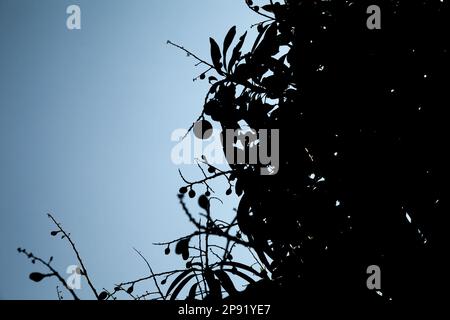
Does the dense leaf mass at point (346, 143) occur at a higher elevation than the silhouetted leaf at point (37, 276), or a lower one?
higher

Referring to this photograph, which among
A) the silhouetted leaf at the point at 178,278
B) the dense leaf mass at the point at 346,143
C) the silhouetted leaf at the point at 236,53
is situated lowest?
the silhouetted leaf at the point at 178,278

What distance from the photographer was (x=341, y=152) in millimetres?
1942

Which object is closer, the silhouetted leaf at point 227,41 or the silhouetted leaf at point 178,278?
the silhouetted leaf at point 178,278

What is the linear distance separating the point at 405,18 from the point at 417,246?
140 centimetres

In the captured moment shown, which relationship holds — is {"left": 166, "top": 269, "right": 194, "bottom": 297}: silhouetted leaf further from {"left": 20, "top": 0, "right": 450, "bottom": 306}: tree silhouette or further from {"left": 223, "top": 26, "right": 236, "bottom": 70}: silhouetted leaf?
{"left": 223, "top": 26, "right": 236, "bottom": 70}: silhouetted leaf

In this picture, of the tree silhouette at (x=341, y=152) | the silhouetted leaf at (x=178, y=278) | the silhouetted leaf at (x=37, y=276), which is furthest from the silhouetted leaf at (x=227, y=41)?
the silhouetted leaf at (x=37, y=276)

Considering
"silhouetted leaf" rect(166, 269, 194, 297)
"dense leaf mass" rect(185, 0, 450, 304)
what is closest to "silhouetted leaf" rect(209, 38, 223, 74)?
"dense leaf mass" rect(185, 0, 450, 304)

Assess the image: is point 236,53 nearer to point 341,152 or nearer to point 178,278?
point 341,152

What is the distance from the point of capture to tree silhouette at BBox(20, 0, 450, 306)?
1.58 m

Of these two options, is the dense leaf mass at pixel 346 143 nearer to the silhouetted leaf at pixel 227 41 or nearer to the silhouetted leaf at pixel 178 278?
the silhouetted leaf at pixel 227 41

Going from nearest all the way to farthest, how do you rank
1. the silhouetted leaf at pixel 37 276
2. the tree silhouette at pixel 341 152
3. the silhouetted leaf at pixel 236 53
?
1. the silhouetted leaf at pixel 37 276
2. the tree silhouette at pixel 341 152
3. the silhouetted leaf at pixel 236 53

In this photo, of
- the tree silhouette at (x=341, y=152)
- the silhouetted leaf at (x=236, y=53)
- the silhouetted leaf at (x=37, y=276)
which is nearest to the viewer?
the silhouetted leaf at (x=37, y=276)

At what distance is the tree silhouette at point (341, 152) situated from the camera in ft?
5.20
